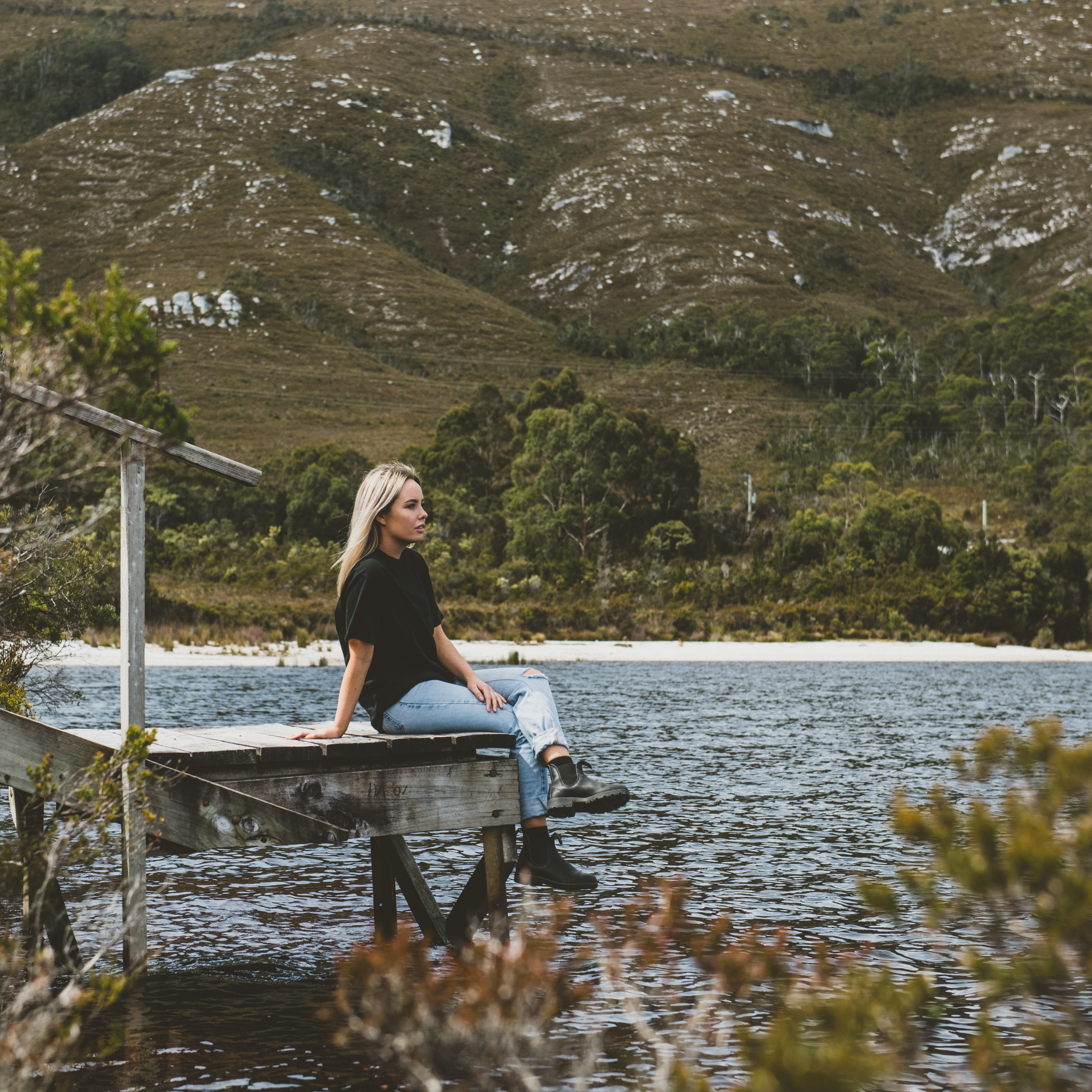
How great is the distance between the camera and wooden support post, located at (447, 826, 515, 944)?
7.07 m

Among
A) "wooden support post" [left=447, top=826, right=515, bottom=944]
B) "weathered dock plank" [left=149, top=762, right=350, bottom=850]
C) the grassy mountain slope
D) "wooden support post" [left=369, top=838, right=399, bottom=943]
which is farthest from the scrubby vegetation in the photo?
the grassy mountain slope

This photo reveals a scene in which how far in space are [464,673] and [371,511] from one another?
3.14 feet

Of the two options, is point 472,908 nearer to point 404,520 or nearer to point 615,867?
point 404,520

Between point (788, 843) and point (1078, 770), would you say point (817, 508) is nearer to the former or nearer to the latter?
point (788, 843)

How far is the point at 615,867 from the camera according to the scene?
32.7ft

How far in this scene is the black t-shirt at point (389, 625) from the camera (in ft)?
21.4

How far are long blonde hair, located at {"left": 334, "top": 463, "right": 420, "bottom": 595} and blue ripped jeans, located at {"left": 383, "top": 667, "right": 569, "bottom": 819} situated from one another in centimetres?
70

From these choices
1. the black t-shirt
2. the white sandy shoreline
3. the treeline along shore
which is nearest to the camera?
the black t-shirt

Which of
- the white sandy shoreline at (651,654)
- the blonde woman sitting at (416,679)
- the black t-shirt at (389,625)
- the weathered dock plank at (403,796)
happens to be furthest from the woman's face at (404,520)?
the white sandy shoreline at (651,654)

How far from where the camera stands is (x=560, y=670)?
34.3m

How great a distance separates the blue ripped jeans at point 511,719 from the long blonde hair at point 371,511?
0.70 meters

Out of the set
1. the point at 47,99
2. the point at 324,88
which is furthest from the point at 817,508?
the point at 47,99

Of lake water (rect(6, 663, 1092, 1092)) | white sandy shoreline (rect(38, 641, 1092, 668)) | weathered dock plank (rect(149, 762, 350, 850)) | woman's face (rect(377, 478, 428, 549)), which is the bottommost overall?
white sandy shoreline (rect(38, 641, 1092, 668))

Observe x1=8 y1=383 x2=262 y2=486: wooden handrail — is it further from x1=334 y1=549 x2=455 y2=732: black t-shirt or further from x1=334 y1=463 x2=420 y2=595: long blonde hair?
x1=334 y1=549 x2=455 y2=732: black t-shirt
